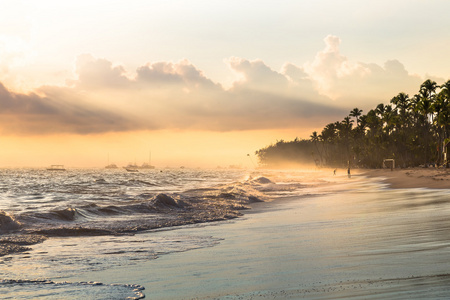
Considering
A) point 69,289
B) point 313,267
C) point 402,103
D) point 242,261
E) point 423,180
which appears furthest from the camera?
point 402,103

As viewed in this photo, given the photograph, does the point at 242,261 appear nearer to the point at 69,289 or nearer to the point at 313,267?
the point at 313,267

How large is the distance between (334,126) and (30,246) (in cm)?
19093

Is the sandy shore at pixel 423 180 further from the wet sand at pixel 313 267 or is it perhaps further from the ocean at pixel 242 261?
the wet sand at pixel 313 267

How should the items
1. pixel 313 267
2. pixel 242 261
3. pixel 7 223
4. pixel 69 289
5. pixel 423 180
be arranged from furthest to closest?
1. pixel 423 180
2. pixel 7 223
3. pixel 242 261
4. pixel 313 267
5. pixel 69 289

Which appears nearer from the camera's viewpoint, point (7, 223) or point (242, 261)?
point (242, 261)

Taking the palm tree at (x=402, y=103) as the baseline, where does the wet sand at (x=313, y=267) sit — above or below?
below

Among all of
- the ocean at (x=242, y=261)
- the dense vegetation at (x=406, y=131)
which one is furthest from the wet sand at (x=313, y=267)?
the dense vegetation at (x=406, y=131)

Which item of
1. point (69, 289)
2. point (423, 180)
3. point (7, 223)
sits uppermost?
point (69, 289)

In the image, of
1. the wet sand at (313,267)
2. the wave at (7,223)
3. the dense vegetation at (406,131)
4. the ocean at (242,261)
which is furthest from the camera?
the dense vegetation at (406,131)

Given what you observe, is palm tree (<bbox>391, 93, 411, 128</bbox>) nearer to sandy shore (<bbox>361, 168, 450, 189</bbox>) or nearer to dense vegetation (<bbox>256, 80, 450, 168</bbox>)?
dense vegetation (<bbox>256, 80, 450, 168</bbox>)

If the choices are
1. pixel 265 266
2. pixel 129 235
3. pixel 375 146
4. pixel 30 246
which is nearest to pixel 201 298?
pixel 265 266

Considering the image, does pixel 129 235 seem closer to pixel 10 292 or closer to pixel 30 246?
pixel 30 246

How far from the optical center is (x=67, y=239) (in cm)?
1188

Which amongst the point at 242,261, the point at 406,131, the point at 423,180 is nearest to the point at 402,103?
the point at 406,131
